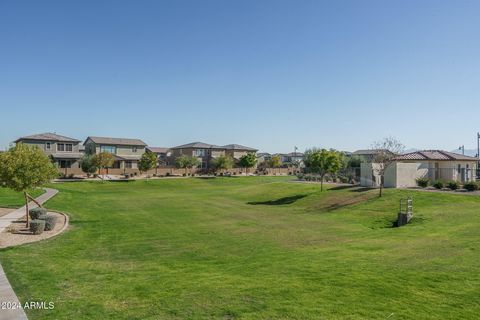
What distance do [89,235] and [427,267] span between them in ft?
58.2

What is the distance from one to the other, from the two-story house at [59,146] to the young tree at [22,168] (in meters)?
56.2

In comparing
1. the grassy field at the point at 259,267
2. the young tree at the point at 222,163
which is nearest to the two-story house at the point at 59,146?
the young tree at the point at 222,163

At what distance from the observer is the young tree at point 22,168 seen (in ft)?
75.2

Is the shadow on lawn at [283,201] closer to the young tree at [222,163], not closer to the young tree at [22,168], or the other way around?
the young tree at [22,168]

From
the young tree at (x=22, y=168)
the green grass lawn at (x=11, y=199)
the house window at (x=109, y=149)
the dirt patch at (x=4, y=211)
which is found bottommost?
the dirt patch at (x=4, y=211)

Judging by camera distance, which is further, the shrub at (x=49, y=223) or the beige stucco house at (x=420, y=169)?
the beige stucco house at (x=420, y=169)

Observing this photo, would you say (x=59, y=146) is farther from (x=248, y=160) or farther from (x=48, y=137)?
(x=248, y=160)

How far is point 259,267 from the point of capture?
13.9 meters

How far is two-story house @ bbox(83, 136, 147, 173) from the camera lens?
88.2m

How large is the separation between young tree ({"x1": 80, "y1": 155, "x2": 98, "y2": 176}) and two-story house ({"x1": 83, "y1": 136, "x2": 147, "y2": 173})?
11.8 m

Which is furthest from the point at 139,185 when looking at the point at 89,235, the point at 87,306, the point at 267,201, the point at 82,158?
the point at 87,306

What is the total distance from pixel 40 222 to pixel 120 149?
72.1 meters

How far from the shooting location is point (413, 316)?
28.7ft

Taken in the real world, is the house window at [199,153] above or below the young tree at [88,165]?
above
